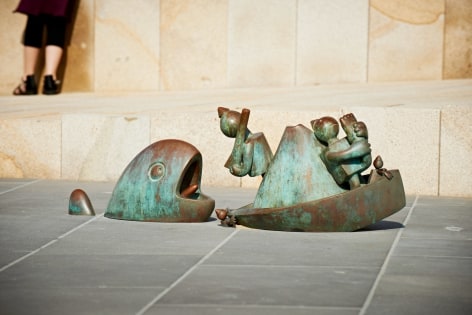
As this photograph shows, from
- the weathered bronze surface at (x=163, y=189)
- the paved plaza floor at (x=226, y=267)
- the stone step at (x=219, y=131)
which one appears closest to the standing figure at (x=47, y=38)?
the stone step at (x=219, y=131)

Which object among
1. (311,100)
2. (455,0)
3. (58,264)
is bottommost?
(58,264)

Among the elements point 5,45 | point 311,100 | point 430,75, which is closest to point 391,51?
point 430,75

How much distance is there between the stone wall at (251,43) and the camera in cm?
1403

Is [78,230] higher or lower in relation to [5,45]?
lower

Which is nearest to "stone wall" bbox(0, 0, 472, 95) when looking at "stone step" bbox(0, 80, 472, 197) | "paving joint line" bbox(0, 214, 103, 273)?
"stone step" bbox(0, 80, 472, 197)

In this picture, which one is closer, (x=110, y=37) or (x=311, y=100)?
(x=311, y=100)

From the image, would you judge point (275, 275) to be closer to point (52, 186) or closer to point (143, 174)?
point (143, 174)

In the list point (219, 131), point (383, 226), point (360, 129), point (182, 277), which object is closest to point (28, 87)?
point (219, 131)

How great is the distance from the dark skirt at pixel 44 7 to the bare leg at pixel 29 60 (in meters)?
0.49

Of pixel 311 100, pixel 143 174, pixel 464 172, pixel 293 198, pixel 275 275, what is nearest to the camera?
pixel 275 275

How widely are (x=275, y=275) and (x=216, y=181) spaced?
14.8ft

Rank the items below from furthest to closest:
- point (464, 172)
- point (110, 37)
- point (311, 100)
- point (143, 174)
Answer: point (110, 37)
point (311, 100)
point (464, 172)
point (143, 174)

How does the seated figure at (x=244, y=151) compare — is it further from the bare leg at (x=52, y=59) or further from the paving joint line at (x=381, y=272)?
the bare leg at (x=52, y=59)

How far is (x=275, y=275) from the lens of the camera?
684 centimetres
